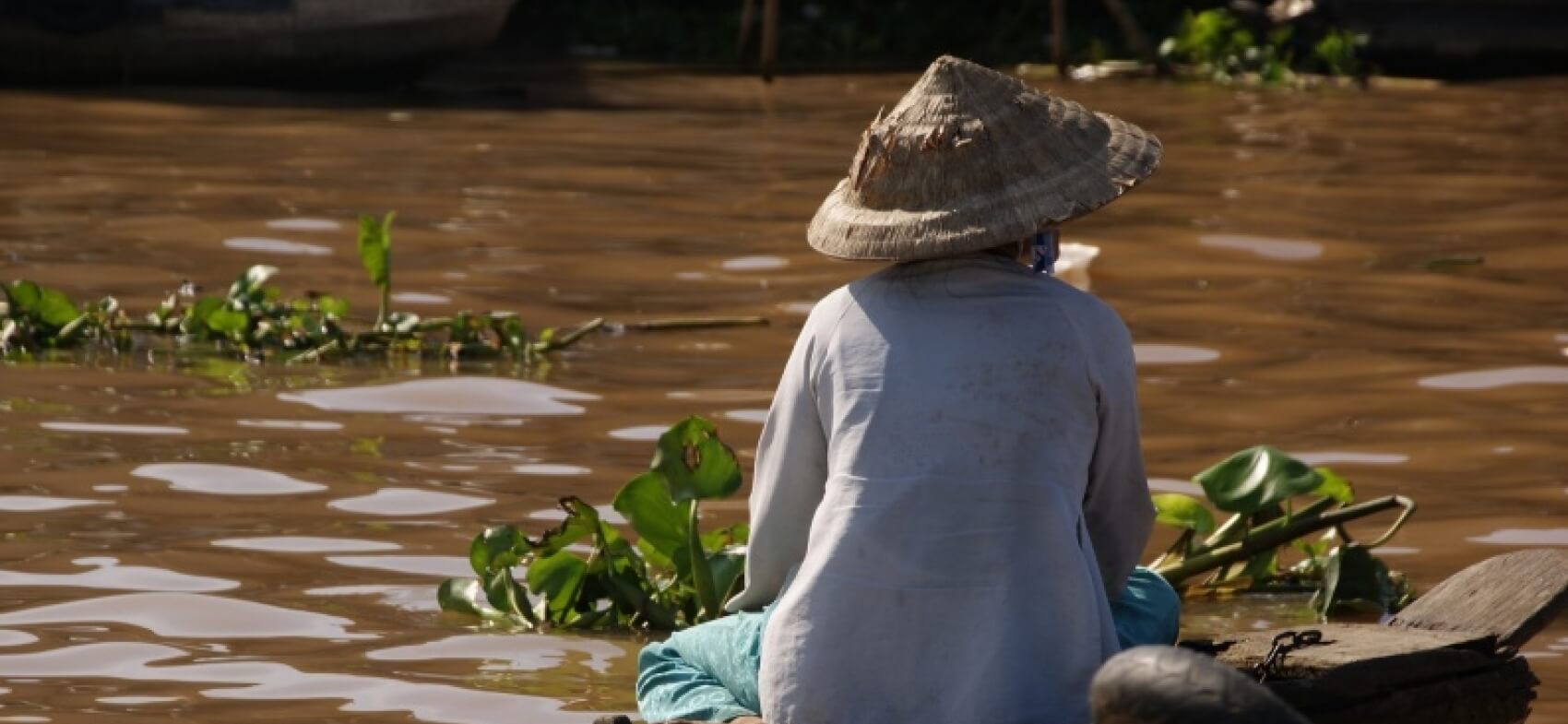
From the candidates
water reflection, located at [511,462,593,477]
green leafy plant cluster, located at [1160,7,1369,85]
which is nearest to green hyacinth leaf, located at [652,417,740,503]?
water reflection, located at [511,462,593,477]

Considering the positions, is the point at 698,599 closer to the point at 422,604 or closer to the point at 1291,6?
the point at 422,604

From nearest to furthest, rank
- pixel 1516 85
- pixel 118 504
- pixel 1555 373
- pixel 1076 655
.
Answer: pixel 1076 655 → pixel 118 504 → pixel 1555 373 → pixel 1516 85

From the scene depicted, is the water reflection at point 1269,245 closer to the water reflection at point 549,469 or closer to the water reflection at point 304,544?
the water reflection at point 549,469

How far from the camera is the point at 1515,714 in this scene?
2992 millimetres

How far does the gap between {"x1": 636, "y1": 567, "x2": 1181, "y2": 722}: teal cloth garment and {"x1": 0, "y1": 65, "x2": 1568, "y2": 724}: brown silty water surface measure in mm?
278

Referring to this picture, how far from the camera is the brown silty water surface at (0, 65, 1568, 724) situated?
12.7 feet

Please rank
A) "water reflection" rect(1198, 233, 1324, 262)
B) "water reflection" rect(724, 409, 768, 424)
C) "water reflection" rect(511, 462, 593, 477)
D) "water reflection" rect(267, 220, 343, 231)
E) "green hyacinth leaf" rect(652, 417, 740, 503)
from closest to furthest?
"green hyacinth leaf" rect(652, 417, 740, 503) < "water reflection" rect(511, 462, 593, 477) < "water reflection" rect(724, 409, 768, 424) < "water reflection" rect(1198, 233, 1324, 262) < "water reflection" rect(267, 220, 343, 231)

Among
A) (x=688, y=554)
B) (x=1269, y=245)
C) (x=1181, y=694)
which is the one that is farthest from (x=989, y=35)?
(x=1181, y=694)

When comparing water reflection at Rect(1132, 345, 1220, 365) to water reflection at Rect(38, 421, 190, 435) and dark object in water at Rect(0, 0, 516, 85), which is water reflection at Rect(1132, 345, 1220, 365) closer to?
water reflection at Rect(38, 421, 190, 435)

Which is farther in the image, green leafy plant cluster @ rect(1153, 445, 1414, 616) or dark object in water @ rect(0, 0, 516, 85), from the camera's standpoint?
dark object in water @ rect(0, 0, 516, 85)

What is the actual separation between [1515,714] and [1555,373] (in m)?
3.05

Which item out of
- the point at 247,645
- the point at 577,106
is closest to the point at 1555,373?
the point at 247,645

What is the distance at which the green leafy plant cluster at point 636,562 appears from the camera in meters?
3.69

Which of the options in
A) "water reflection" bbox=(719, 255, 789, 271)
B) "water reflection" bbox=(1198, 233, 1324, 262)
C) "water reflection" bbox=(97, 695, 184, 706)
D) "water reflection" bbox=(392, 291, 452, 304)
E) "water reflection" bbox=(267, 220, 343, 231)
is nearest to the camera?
"water reflection" bbox=(97, 695, 184, 706)
